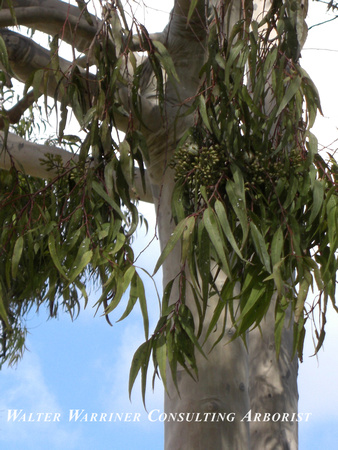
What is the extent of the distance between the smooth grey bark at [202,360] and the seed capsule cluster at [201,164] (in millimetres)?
69

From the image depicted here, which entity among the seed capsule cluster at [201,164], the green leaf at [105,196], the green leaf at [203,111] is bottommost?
the green leaf at [105,196]

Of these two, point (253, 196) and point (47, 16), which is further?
point (47, 16)

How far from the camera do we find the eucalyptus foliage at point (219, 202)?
4.15ft

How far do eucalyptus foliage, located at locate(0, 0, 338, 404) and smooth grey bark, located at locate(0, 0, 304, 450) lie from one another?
8 centimetres

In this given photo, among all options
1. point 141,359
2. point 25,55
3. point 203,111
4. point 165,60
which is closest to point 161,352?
point 141,359

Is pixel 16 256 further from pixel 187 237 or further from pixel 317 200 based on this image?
pixel 317 200

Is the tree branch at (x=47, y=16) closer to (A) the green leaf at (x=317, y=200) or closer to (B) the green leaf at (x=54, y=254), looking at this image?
(B) the green leaf at (x=54, y=254)

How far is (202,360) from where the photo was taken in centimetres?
162

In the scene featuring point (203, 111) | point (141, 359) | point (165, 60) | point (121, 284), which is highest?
point (165, 60)

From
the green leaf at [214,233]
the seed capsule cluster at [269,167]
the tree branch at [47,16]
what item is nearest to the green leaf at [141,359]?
the green leaf at [214,233]

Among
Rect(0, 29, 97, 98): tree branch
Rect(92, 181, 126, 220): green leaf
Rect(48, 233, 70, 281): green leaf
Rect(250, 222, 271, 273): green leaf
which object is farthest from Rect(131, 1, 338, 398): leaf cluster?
Rect(0, 29, 97, 98): tree branch

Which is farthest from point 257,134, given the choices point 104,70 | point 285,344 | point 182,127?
point 285,344

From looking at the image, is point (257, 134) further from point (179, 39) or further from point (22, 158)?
point (22, 158)

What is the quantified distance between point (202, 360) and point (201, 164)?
54cm
